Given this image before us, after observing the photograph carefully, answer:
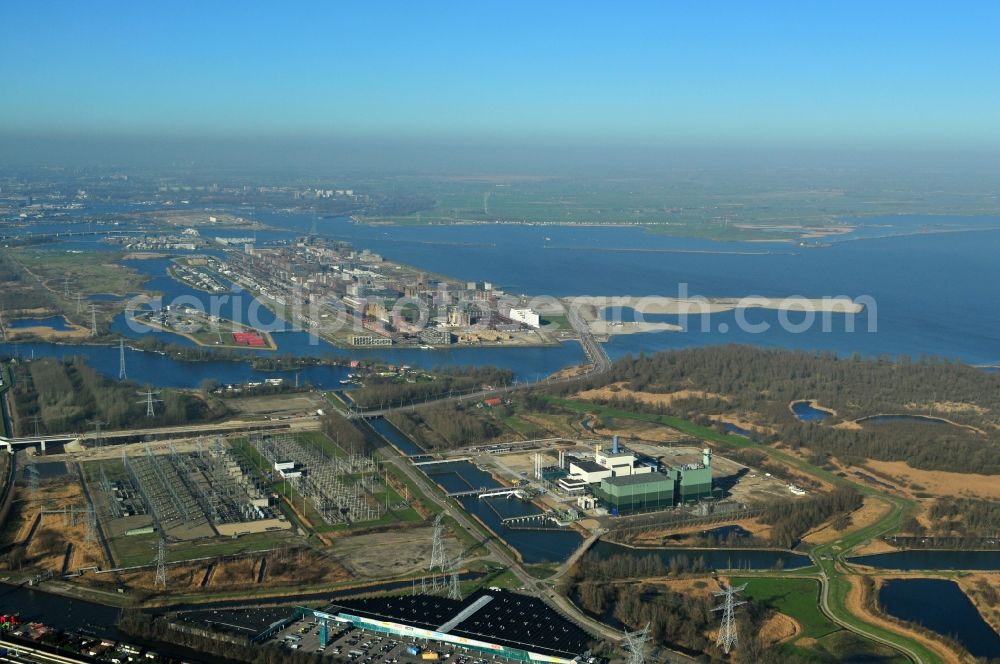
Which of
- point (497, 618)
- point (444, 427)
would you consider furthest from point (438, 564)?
point (444, 427)

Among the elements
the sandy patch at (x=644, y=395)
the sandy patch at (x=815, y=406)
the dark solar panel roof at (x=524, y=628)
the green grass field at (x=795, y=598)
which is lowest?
the sandy patch at (x=815, y=406)

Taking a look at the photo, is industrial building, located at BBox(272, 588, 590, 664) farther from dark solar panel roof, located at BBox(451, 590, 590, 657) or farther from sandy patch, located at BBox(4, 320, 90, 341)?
sandy patch, located at BBox(4, 320, 90, 341)

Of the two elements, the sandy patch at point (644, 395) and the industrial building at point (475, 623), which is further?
the sandy patch at point (644, 395)

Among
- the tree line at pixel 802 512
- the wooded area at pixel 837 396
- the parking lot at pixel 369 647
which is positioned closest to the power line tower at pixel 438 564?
the parking lot at pixel 369 647

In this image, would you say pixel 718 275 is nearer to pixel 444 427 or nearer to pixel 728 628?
pixel 444 427

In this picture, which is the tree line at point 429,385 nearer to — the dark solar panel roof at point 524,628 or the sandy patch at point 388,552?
the sandy patch at point 388,552

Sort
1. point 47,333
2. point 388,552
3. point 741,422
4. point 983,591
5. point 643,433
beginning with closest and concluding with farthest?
1. point 983,591
2. point 388,552
3. point 643,433
4. point 741,422
5. point 47,333

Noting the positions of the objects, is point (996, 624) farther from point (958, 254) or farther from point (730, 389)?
point (958, 254)

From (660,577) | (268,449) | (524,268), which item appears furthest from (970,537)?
(524,268)

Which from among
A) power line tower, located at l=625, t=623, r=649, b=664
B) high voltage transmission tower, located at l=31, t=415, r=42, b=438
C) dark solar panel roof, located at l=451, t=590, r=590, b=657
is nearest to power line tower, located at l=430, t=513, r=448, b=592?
dark solar panel roof, located at l=451, t=590, r=590, b=657
